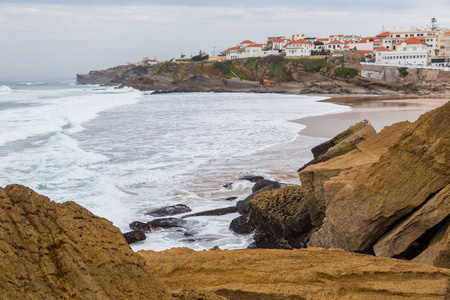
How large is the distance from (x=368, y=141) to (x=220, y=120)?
28857mm

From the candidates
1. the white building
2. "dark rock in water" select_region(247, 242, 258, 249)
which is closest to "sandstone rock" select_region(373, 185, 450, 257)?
"dark rock in water" select_region(247, 242, 258, 249)

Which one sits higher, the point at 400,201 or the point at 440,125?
the point at 440,125

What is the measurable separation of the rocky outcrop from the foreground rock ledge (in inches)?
33.5

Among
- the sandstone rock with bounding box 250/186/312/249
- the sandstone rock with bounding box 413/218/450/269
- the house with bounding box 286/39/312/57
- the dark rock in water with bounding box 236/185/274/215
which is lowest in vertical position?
the dark rock in water with bounding box 236/185/274/215

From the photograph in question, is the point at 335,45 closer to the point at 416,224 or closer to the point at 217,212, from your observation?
the point at 217,212

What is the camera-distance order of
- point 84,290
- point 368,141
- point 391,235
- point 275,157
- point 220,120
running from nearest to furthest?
point 84,290
point 391,235
point 368,141
point 275,157
point 220,120

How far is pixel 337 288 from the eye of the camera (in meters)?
4.91

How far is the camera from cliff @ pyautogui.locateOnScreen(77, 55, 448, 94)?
81.4 meters

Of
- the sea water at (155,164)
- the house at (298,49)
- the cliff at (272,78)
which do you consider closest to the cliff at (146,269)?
the sea water at (155,164)

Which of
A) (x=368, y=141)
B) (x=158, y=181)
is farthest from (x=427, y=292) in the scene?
(x=158, y=181)

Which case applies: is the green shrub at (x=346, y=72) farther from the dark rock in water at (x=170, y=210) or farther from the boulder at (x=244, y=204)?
the dark rock in water at (x=170, y=210)

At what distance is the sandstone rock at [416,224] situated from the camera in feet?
21.2

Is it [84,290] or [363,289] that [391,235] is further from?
[84,290]

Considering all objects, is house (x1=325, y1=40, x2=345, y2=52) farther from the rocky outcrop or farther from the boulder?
the rocky outcrop
